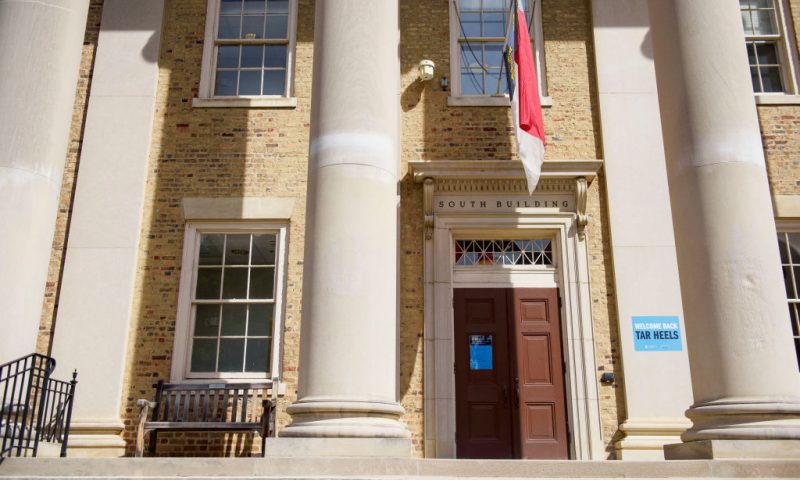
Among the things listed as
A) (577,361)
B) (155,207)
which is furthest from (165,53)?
(577,361)

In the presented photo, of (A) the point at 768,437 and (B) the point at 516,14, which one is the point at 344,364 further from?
(B) the point at 516,14

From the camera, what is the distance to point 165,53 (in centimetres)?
1205

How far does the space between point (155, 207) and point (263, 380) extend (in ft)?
10.2

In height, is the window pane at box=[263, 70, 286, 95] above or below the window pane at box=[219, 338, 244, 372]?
above

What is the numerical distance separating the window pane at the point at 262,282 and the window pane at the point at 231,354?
71 centimetres

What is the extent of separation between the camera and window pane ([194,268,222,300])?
11071 millimetres

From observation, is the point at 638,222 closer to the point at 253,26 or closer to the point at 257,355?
the point at 257,355

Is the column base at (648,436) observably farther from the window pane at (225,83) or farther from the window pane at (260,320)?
the window pane at (225,83)

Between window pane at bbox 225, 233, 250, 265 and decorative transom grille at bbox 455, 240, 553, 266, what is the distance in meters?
3.16

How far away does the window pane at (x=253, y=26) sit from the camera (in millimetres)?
12336

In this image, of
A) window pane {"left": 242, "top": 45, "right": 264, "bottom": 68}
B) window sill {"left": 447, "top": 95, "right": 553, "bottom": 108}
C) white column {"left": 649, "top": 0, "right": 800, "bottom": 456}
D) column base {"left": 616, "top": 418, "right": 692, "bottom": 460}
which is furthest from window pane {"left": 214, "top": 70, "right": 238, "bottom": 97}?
column base {"left": 616, "top": 418, "right": 692, "bottom": 460}

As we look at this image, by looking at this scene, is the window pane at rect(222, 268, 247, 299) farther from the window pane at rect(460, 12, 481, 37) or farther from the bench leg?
the window pane at rect(460, 12, 481, 37)

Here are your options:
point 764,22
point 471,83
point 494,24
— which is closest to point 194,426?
point 471,83

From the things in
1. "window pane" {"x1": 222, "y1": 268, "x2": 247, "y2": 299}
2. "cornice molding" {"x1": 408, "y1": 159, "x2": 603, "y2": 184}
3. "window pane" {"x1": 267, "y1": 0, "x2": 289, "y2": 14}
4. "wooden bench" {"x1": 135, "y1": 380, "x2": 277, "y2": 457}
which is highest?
"window pane" {"x1": 267, "y1": 0, "x2": 289, "y2": 14}
